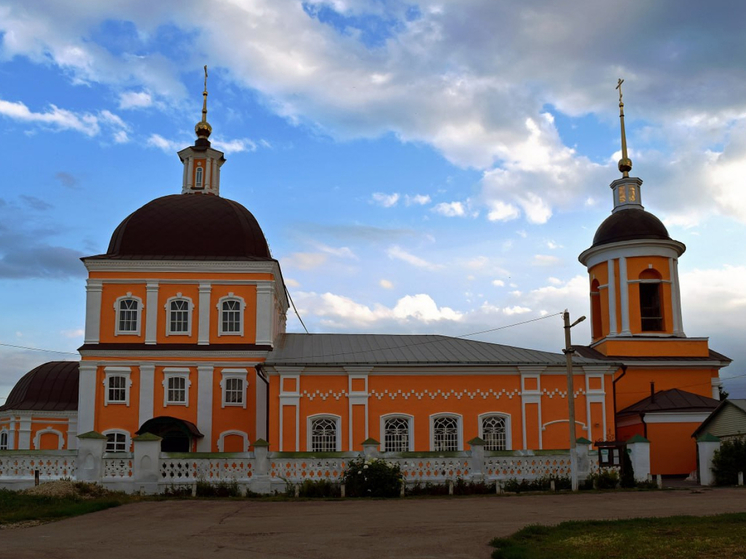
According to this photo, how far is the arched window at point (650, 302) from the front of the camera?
104 feet

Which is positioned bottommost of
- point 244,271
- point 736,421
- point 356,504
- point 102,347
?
point 356,504

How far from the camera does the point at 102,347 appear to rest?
91.2 ft

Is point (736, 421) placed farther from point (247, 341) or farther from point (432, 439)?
point (247, 341)

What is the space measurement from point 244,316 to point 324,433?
16.4 ft

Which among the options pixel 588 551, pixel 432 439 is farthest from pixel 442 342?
pixel 588 551

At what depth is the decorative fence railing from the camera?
18547mm

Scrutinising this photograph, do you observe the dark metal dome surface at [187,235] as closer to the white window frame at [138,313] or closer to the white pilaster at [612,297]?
the white window frame at [138,313]

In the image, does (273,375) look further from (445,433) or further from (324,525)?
(324,525)

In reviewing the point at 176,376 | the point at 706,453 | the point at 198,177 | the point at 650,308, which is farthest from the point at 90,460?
the point at 650,308

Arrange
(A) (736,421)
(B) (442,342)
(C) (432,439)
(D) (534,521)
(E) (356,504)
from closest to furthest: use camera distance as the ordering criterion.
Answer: (D) (534,521), (E) (356,504), (A) (736,421), (C) (432,439), (B) (442,342)

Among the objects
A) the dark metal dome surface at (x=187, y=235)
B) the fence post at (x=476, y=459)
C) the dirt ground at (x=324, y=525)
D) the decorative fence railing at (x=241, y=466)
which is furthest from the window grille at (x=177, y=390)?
the fence post at (x=476, y=459)

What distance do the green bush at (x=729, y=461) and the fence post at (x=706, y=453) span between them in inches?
8.3

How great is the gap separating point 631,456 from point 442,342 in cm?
1073

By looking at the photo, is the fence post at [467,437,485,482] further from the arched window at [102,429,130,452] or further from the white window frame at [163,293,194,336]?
the arched window at [102,429,130,452]
